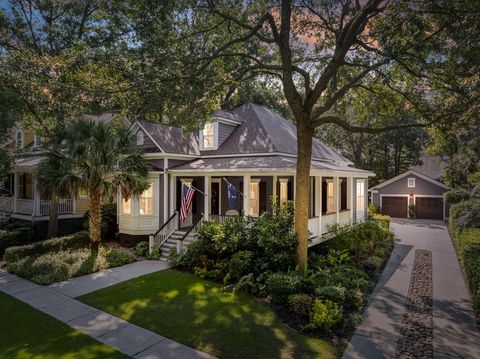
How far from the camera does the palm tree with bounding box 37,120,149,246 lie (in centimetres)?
1337

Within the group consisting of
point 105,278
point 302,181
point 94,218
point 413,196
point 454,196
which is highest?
point 302,181

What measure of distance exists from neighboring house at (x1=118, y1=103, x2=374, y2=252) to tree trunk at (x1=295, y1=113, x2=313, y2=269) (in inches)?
113

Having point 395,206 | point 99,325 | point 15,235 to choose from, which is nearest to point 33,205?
point 15,235

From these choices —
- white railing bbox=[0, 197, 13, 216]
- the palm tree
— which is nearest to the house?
white railing bbox=[0, 197, 13, 216]

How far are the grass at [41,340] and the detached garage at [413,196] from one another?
3141 cm

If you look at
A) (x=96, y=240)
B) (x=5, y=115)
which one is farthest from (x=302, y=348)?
(x=5, y=115)

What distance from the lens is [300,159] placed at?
11.2 metres

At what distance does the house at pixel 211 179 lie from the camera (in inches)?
604

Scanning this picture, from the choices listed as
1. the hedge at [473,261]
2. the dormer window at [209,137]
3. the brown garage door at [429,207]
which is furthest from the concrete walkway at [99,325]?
the brown garage door at [429,207]

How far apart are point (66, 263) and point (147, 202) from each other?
502 centimetres

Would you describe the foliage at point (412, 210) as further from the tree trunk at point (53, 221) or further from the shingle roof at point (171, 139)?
the tree trunk at point (53, 221)

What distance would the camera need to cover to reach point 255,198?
16.4 m

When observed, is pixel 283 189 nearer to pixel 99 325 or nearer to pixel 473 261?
pixel 473 261

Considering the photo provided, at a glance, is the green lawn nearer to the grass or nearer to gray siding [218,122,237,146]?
the grass
